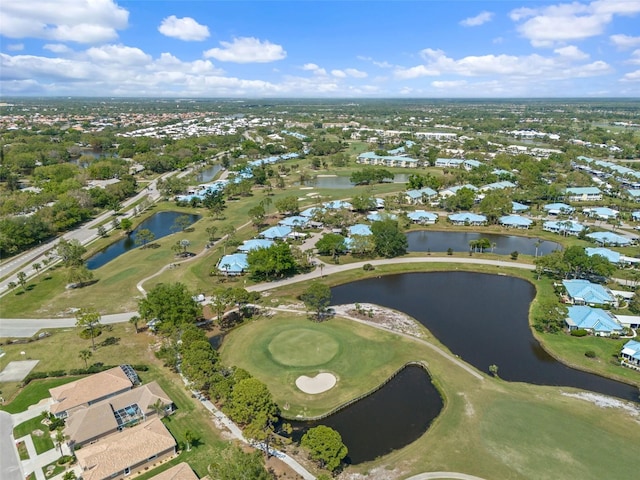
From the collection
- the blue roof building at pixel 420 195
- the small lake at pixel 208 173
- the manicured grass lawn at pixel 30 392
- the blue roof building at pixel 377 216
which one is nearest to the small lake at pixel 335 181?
the blue roof building at pixel 420 195

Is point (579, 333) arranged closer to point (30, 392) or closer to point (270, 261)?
point (270, 261)

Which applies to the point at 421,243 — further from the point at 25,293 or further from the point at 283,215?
the point at 25,293

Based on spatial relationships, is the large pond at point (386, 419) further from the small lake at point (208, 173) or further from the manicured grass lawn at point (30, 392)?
the small lake at point (208, 173)

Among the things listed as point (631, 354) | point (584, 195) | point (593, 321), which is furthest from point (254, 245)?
point (584, 195)

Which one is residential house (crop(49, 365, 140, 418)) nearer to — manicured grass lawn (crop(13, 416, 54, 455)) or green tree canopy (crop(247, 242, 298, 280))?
manicured grass lawn (crop(13, 416, 54, 455))

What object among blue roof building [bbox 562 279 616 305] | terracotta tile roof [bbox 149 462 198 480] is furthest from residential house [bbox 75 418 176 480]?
blue roof building [bbox 562 279 616 305]

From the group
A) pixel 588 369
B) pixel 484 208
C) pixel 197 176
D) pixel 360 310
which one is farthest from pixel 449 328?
pixel 197 176
